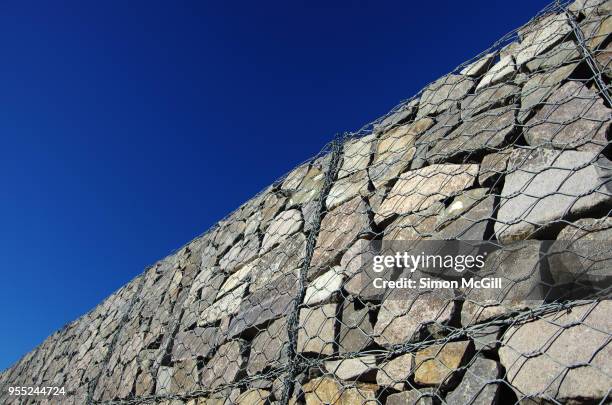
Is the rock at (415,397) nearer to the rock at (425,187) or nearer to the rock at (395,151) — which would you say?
the rock at (425,187)

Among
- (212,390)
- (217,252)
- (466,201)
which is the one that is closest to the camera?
(466,201)

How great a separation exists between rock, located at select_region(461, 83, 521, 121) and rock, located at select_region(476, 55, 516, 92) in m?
0.03

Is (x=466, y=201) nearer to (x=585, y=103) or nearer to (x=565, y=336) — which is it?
(x=585, y=103)

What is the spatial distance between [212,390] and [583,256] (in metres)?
1.90

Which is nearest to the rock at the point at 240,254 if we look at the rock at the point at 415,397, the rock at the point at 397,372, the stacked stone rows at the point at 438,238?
the stacked stone rows at the point at 438,238

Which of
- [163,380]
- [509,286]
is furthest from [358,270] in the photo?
[163,380]

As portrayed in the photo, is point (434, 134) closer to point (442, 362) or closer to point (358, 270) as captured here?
point (358, 270)

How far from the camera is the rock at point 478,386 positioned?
1.19 m

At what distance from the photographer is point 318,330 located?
1.93 metres

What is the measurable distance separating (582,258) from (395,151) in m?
1.18

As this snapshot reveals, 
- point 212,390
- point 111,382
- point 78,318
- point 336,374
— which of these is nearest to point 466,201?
point 336,374

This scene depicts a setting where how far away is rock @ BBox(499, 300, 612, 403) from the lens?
1030 mm

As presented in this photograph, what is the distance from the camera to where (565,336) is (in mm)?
1125

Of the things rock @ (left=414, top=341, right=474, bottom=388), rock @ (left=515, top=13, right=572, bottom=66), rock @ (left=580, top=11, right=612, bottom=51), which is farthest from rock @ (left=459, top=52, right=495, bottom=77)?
rock @ (left=414, top=341, right=474, bottom=388)
